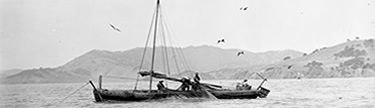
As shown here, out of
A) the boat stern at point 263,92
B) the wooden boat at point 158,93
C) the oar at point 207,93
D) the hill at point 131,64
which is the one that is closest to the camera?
the wooden boat at point 158,93

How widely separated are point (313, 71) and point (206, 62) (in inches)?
1459

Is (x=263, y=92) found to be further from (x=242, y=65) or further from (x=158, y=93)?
(x=242, y=65)

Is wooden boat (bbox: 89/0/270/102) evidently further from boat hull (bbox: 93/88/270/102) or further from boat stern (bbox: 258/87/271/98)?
boat stern (bbox: 258/87/271/98)

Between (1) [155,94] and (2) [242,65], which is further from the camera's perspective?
(2) [242,65]

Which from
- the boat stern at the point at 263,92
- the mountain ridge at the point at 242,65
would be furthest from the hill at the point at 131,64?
the boat stern at the point at 263,92

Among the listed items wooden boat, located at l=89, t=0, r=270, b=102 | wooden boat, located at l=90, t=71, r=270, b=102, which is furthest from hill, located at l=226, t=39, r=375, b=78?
wooden boat, located at l=90, t=71, r=270, b=102

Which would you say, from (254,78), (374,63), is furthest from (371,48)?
(254,78)

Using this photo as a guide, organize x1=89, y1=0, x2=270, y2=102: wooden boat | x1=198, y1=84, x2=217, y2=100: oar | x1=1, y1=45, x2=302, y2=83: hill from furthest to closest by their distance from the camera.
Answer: x1=1, y1=45, x2=302, y2=83: hill
x1=198, y1=84, x2=217, y2=100: oar
x1=89, y1=0, x2=270, y2=102: wooden boat

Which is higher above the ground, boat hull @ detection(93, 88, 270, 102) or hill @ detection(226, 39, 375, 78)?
hill @ detection(226, 39, 375, 78)

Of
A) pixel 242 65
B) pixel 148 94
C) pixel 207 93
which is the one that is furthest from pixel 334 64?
pixel 148 94

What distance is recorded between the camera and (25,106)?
37.4 m

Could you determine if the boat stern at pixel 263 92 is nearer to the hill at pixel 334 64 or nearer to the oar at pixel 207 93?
the oar at pixel 207 93

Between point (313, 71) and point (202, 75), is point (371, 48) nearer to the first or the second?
point (313, 71)

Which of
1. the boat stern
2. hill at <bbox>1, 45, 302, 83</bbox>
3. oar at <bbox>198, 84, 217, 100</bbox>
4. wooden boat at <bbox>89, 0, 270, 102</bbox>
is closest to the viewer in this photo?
wooden boat at <bbox>89, 0, 270, 102</bbox>
